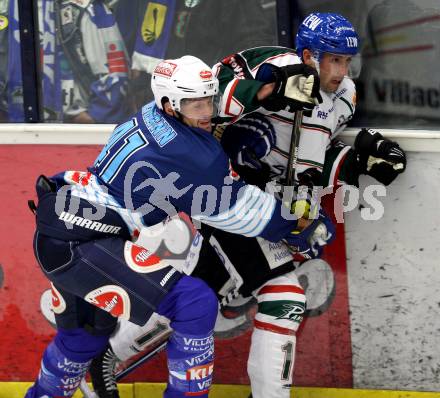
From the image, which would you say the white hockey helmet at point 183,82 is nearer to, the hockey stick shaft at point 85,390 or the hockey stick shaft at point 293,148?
the hockey stick shaft at point 293,148

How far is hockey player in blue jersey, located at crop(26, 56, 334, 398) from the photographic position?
3.87 m

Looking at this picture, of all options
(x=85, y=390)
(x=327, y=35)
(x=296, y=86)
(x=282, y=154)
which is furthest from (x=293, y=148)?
(x=85, y=390)

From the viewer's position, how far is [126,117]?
4539mm

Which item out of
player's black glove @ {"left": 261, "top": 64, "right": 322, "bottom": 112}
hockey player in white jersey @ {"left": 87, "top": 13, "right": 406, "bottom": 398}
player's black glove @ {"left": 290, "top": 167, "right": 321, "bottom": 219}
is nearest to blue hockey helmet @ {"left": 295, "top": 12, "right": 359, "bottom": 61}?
hockey player in white jersey @ {"left": 87, "top": 13, "right": 406, "bottom": 398}

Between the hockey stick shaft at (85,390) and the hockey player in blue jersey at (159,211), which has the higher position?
the hockey player in blue jersey at (159,211)

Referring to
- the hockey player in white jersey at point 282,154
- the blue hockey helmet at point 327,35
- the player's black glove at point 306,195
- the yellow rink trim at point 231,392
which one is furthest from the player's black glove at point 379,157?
the yellow rink trim at point 231,392

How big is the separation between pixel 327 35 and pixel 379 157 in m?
0.50

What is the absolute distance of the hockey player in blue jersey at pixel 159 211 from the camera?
12.7ft

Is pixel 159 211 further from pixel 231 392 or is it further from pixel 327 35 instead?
pixel 231 392

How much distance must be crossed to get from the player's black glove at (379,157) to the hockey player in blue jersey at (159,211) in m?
0.38

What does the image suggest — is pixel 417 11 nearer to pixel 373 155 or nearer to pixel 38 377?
pixel 373 155

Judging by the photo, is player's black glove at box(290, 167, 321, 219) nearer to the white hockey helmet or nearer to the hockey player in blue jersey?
the hockey player in blue jersey

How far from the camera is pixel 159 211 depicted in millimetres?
4008

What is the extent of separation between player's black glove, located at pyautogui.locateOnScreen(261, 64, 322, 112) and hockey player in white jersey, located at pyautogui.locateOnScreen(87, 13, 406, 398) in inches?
3.4
